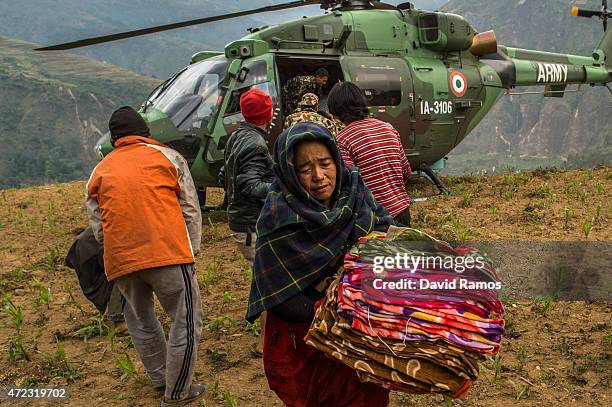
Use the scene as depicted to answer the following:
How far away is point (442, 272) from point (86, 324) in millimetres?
3914

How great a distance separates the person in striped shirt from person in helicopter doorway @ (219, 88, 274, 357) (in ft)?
1.63

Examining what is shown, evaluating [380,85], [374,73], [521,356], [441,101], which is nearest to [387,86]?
[380,85]

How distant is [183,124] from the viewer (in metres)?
6.54

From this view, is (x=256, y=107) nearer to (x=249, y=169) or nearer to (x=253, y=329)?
(x=249, y=169)

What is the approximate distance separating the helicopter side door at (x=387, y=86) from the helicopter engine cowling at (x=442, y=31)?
0.75 m

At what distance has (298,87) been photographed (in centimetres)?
742

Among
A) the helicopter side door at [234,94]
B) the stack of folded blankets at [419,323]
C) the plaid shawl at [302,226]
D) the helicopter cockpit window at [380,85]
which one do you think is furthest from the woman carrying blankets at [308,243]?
the helicopter cockpit window at [380,85]

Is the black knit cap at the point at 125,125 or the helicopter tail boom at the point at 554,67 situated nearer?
the black knit cap at the point at 125,125

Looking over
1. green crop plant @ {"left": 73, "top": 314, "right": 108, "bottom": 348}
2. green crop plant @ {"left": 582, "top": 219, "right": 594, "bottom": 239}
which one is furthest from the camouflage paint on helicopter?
green crop plant @ {"left": 582, "top": 219, "right": 594, "bottom": 239}

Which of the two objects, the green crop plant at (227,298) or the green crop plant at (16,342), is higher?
the green crop plant at (16,342)

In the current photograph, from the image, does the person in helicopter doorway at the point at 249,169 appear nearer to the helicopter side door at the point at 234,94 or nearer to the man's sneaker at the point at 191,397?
the man's sneaker at the point at 191,397

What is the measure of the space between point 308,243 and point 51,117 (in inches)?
4802

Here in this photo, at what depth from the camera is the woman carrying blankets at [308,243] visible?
1800mm

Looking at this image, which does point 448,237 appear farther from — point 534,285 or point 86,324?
point 86,324
